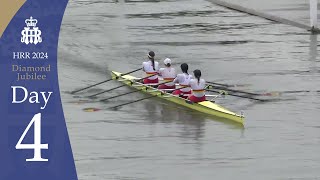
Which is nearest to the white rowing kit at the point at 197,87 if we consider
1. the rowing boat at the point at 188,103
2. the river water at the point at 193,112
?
the rowing boat at the point at 188,103

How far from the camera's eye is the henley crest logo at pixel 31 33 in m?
10.3

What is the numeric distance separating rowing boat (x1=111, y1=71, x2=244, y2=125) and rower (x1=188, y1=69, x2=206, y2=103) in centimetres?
21

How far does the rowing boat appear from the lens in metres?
27.9

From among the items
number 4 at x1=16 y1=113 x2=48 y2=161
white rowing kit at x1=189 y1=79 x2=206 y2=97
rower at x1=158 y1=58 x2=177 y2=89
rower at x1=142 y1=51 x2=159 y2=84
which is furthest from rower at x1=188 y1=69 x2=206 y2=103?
number 4 at x1=16 y1=113 x2=48 y2=161

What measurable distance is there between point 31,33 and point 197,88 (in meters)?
18.9

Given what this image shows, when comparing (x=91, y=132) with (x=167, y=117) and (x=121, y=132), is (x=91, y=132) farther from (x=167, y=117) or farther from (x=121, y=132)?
(x=167, y=117)

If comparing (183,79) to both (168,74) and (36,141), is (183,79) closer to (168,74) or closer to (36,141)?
(168,74)

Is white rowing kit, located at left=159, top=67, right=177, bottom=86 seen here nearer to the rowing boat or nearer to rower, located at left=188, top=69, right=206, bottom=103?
the rowing boat

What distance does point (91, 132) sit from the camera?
27.2 m

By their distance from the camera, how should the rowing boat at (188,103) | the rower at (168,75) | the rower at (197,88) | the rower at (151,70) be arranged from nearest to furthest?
1. the rowing boat at (188,103)
2. the rower at (197,88)
3. the rower at (168,75)
4. the rower at (151,70)

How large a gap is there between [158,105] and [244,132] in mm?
5354

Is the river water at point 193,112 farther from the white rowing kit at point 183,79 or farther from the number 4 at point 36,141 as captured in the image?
the number 4 at point 36,141

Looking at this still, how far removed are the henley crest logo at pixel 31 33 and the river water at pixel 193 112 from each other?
37.6 feet

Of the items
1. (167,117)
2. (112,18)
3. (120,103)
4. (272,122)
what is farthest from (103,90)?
(112,18)
